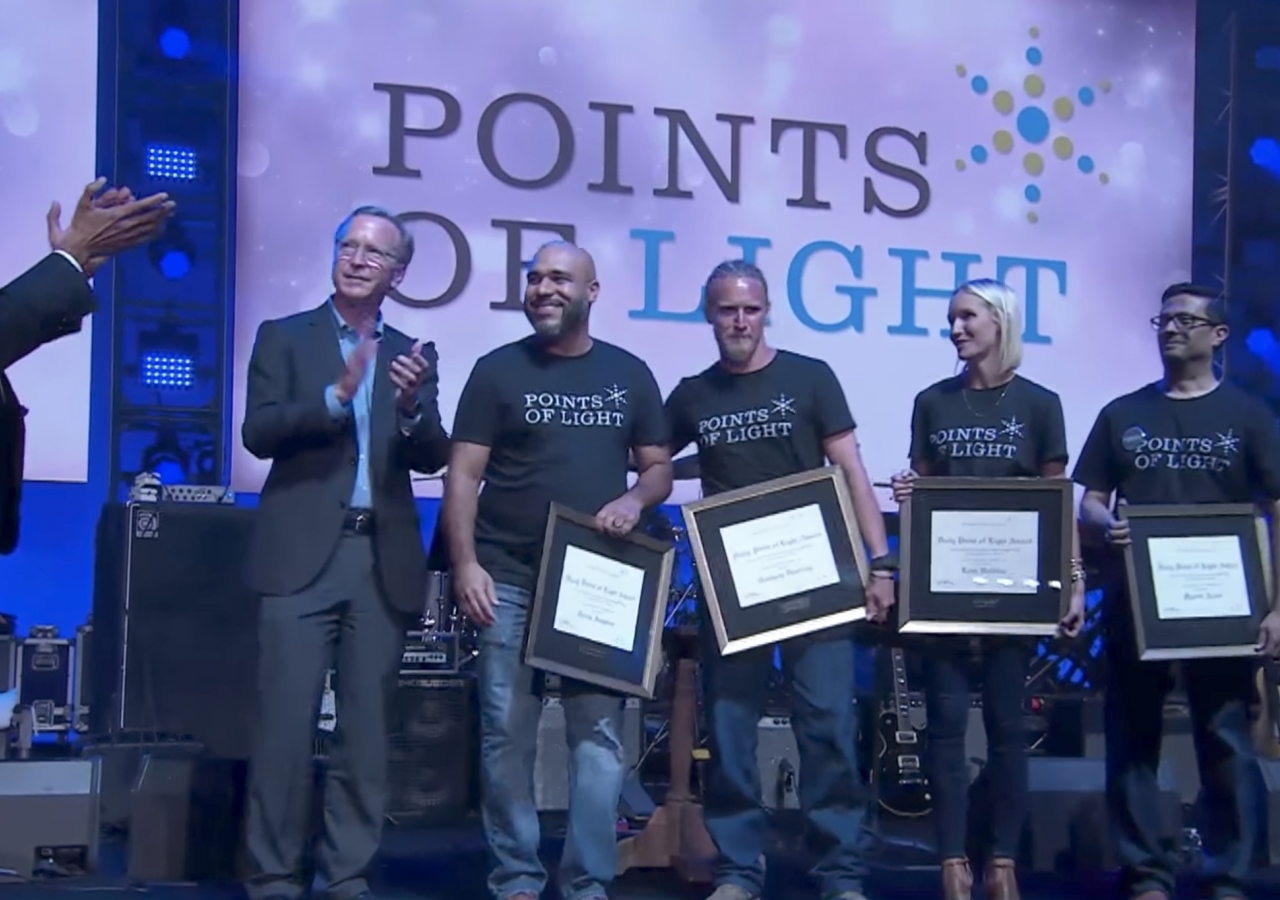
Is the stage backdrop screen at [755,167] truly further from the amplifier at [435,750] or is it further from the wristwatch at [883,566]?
the wristwatch at [883,566]

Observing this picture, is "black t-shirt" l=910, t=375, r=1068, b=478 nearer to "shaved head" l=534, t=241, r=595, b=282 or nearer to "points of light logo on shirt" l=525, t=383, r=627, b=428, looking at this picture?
"points of light logo on shirt" l=525, t=383, r=627, b=428

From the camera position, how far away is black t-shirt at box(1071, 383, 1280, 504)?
12.9 ft

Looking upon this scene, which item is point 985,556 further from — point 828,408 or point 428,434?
point 428,434

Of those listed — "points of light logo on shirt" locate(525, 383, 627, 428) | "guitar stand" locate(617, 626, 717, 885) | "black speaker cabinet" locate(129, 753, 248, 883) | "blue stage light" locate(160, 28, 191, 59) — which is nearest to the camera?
"points of light logo on shirt" locate(525, 383, 627, 428)

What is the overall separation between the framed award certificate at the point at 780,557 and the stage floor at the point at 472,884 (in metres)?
0.89

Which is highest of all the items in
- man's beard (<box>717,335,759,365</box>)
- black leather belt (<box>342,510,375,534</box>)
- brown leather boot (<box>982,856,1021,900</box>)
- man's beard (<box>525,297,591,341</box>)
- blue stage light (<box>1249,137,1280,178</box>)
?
blue stage light (<box>1249,137,1280,178</box>)

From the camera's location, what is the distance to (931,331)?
21.4ft

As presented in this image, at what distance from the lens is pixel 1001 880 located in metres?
3.74

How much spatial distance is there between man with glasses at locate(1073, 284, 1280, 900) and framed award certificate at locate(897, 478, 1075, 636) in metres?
0.25

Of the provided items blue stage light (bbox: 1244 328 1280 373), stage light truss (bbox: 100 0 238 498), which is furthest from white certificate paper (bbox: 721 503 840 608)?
blue stage light (bbox: 1244 328 1280 373)

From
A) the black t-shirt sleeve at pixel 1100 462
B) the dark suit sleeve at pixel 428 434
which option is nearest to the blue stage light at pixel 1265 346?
the black t-shirt sleeve at pixel 1100 462

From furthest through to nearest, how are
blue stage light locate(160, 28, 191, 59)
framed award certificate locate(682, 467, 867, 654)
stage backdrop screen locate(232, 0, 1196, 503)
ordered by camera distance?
1. blue stage light locate(160, 28, 191, 59)
2. stage backdrop screen locate(232, 0, 1196, 503)
3. framed award certificate locate(682, 467, 867, 654)

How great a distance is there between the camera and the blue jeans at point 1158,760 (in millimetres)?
3920

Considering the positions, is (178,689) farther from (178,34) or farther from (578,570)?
(178,34)
